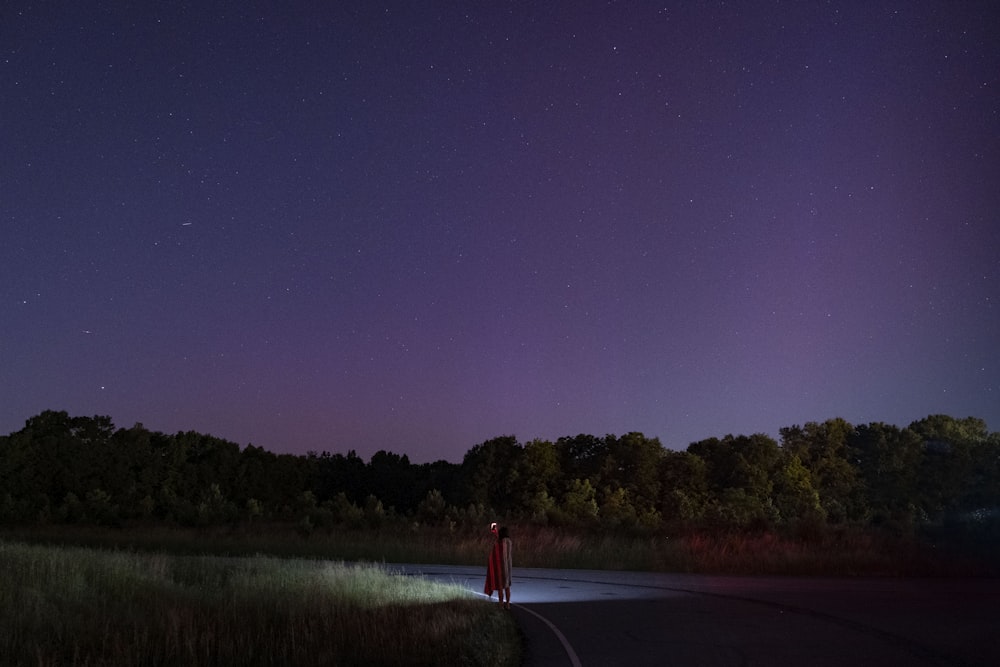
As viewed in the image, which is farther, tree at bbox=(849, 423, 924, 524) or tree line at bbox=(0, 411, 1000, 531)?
tree at bbox=(849, 423, 924, 524)

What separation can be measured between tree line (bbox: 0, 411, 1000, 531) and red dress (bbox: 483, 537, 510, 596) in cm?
4857

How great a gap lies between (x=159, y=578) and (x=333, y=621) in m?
7.70

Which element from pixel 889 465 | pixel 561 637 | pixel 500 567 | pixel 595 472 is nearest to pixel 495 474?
pixel 595 472

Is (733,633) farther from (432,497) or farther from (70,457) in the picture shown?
(70,457)

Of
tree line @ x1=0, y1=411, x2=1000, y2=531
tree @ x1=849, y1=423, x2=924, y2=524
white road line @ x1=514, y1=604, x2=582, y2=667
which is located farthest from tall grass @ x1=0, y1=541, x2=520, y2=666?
tree @ x1=849, y1=423, x2=924, y2=524

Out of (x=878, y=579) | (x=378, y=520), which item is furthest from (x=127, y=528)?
(x=878, y=579)

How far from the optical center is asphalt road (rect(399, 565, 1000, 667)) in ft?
40.2

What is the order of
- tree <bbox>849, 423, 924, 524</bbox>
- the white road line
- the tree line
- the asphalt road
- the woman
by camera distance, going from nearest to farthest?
1. the white road line
2. the asphalt road
3. the woman
4. the tree line
5. tree <bbox>849, 423, 924, 524</bbox>

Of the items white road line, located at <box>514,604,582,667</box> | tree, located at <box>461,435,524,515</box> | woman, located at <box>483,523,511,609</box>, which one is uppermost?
tree, located at <box>461,435,524,515</box>

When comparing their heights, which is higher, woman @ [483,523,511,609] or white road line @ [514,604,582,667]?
woman @ [483,523,511,609]

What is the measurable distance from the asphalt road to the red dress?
563 mm

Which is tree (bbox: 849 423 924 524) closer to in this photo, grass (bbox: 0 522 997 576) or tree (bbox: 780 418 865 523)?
tree (bbox: 780 418 865 523)

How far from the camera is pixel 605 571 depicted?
30.8 meters

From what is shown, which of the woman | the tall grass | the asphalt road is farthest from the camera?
the woman
